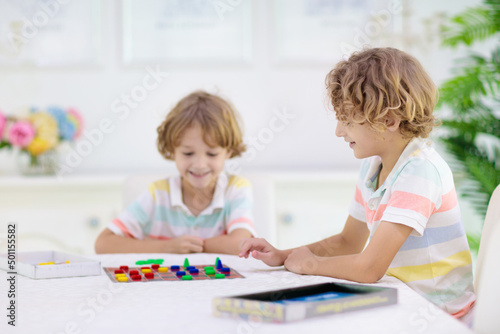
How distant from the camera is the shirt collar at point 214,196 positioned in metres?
1.83

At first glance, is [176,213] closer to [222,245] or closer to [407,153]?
[222,245]

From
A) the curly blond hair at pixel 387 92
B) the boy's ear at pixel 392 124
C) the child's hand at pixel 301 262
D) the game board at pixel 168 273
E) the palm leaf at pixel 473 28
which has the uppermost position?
the palm leaf at pixel 473 28

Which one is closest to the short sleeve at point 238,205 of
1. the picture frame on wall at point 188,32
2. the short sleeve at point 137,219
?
the short sleeve at point 137,219

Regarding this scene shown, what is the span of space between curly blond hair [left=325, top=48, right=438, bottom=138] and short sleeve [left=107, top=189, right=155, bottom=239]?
2.46 ft

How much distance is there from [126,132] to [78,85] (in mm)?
310

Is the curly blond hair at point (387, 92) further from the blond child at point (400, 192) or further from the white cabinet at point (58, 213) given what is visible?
the white cabinet at point (58, 213)

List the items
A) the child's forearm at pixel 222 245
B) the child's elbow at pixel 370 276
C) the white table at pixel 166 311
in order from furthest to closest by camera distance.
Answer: the child's forearm at pixel 222 245, the child's elbow at pixel 370 276, the white table at pixel 166 311

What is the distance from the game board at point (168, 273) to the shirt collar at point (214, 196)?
568 mm

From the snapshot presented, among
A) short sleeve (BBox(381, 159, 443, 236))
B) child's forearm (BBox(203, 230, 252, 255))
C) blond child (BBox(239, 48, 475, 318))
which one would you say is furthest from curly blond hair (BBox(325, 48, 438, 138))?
child's forearm (BBox(203, 230, 252, 255))

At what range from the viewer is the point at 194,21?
2922 mm

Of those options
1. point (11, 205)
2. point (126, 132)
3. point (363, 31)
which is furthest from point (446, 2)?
point (11, 205)

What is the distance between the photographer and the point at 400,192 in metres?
1.17

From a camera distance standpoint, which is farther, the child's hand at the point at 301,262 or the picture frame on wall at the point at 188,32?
the picture frame on wall at the point at 188,32

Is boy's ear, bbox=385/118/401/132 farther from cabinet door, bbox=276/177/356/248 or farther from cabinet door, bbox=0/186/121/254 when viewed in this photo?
cabinet door, bbox=0/186/121/254
